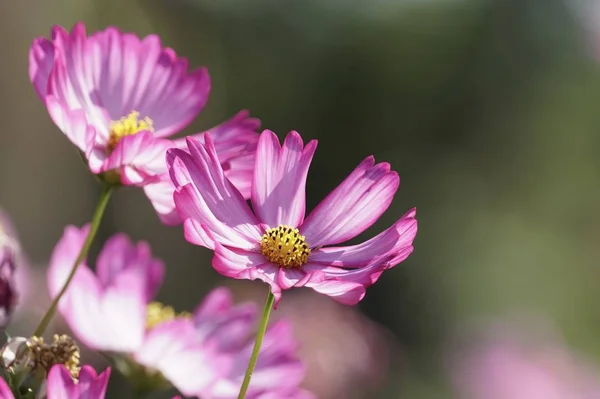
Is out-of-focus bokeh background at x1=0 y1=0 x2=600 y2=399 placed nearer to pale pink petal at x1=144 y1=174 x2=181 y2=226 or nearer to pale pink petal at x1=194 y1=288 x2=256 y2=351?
pale pink petal at x1=194 y1=288 x2=256 y2=351

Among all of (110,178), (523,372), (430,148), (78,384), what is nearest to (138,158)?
(110,178)

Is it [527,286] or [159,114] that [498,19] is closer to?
[527,286]

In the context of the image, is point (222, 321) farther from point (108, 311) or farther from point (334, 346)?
point (334, 346)

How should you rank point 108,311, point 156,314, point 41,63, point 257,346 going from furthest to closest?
point 156,314 < point 108,311 < point 41,63 < point 257,346

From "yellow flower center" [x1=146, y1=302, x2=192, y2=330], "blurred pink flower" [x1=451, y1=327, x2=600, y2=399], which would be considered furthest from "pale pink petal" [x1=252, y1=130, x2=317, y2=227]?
"blurred pink flower" [x1=451, y1=327, x2=600, y2=399]

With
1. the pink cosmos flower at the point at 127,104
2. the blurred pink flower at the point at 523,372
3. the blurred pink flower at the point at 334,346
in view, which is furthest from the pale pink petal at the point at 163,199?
the blurred pink flower at the point at 523,372

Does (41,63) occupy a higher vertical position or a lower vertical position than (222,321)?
higher
